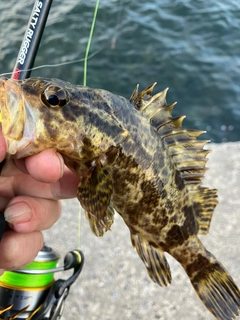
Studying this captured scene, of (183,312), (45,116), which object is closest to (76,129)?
(45,116)

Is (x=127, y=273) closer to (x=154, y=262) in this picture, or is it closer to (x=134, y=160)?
(x=154, y=262)

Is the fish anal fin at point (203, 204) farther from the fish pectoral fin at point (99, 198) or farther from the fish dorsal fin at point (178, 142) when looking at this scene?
the fish pectoral fin at point (99, 198)

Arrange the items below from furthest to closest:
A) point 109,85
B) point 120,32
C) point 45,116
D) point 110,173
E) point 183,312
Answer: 1. point 120,32
2. point 109,85
3. point 183,312
4. point 110,173
5. point 45,116

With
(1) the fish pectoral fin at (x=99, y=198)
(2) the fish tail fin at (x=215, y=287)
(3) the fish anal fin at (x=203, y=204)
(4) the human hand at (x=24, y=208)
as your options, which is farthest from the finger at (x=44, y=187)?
(2) the fish tail fin at (x=215, y=287)

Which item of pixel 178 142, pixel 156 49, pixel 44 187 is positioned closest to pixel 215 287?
pixel 178 142

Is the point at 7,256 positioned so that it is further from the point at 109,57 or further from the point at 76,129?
the point at 109,57
